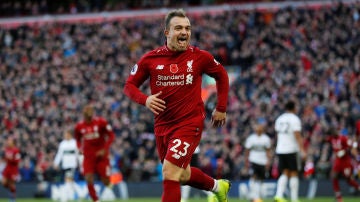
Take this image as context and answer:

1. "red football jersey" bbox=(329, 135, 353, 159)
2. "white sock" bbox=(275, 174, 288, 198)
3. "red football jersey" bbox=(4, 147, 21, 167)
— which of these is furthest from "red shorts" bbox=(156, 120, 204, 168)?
"red football jersey" bbox=(4, 147, 21, 167)

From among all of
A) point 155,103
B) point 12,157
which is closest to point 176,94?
point 155,103

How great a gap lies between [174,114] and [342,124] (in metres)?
16.5

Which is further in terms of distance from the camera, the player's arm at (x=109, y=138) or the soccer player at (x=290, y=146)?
the player's arm at (x=109, y=138)

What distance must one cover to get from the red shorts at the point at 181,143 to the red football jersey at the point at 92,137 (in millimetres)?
7961

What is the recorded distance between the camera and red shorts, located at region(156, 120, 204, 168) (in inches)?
400

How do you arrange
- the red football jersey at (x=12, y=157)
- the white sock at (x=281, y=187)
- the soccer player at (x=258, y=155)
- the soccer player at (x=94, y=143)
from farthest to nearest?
the red football jersey at (x=12, y=157) → the soccer player at (x=258, y=155) → the soccer player at (x=94, y=143) → the white sock at (x=281, y=187)

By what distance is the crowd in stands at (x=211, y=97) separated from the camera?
27.7m

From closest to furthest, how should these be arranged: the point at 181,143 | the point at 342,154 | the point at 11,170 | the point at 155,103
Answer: the point at 155,103
the point at 181,143
the point at 342,154
the point at 11,170

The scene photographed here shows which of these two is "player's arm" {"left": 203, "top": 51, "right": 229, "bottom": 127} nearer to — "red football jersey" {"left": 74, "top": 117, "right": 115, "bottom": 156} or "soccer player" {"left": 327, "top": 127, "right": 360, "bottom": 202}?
"red football jersey" {"left": 74, "top": 117, "right": 115, "bottom": 156}

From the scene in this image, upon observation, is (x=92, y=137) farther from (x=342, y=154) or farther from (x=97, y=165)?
(x=342, y=154)

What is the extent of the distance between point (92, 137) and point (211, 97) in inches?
551

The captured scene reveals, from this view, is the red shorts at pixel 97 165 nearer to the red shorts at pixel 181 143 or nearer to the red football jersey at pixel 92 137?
the red football jersey at pixel 92 137

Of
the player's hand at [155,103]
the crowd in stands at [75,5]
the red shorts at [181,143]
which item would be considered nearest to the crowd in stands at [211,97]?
the crowd in stands at [75,5]

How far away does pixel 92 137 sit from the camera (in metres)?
18.4
